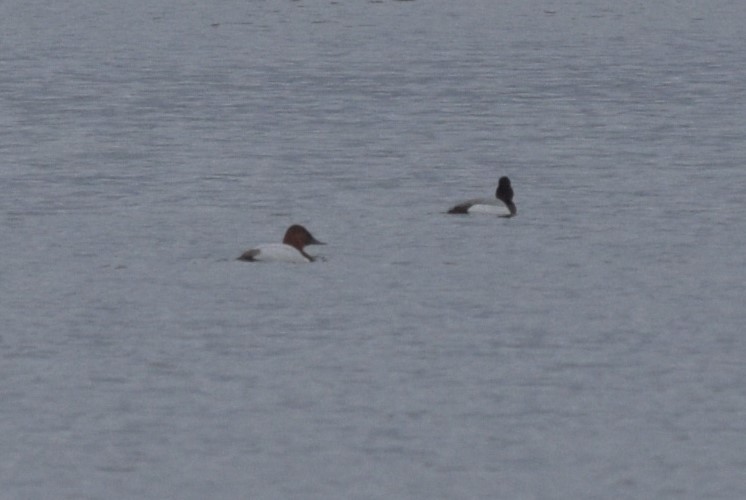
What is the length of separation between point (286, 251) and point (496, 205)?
556 cm

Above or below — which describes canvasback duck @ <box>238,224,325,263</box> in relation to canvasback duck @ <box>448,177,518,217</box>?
above

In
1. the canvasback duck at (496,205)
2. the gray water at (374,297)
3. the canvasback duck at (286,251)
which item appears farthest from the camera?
the canvasback duck at (496,205)

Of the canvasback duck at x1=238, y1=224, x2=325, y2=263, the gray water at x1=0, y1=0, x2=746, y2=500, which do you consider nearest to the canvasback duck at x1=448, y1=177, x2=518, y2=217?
the gray water at x1=0, y1=0, x2=746, y2=500

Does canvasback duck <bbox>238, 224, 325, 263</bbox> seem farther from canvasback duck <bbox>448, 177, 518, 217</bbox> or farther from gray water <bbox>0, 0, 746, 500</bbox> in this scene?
canvasback duck <bbox>448, 177, 518, 217</bbox>

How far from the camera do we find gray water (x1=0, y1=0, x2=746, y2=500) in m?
18.6

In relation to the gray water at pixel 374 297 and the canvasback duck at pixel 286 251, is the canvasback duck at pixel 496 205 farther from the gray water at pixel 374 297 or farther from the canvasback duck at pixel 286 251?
the canvasback duck at pixel 286 251

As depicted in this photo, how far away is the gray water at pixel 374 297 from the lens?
1862 cm

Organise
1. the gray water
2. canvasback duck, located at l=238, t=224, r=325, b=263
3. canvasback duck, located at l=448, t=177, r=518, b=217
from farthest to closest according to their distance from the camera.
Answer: canvasback duck, located at l=448, t=177, r=518, b=217
canvasback duck, located at l=238, t=224, r=325, b=263
the gray water

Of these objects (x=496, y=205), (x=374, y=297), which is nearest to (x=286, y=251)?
(x=374, y=297)

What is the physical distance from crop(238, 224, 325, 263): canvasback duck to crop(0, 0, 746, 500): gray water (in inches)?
7.2

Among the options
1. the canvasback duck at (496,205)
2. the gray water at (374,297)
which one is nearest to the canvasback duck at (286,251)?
the gray water at (374,297)

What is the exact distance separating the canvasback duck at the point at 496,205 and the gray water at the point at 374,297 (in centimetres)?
21

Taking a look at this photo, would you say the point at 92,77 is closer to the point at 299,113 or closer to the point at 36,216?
the point at 299,113

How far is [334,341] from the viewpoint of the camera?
77.4 ft
